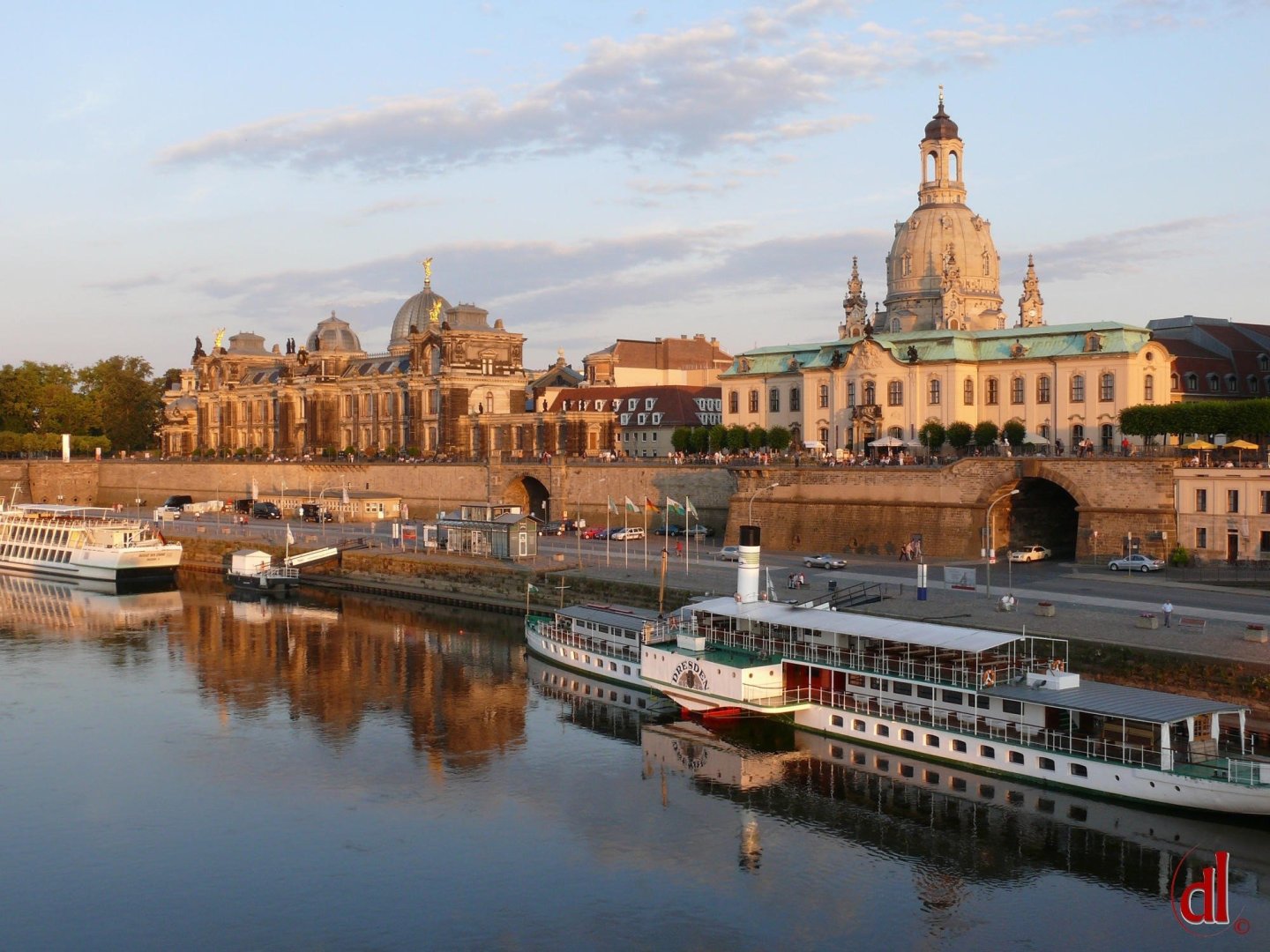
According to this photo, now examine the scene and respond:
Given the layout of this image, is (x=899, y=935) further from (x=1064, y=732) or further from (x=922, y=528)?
(x=922, y=528)

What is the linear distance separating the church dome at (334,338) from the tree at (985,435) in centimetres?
8213

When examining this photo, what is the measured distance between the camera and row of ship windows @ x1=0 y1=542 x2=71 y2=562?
87312 mm

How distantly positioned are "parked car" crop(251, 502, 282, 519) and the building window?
70539mm

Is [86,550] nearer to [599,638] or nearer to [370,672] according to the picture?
[370,672]

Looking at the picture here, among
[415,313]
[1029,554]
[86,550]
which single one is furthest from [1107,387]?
[415,313]

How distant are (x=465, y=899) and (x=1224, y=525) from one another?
135 feet

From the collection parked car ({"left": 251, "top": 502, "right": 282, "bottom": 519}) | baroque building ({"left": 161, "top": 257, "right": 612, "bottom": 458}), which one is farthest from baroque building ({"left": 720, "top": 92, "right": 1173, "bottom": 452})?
parked car ({"left": 251, "top": 502, "right": 282, "bottom": 519})

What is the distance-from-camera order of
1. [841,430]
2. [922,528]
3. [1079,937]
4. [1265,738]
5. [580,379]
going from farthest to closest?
[580,379]
[841,430]
[922,528]
[1265,738]
[1079,937]

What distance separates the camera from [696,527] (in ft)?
265

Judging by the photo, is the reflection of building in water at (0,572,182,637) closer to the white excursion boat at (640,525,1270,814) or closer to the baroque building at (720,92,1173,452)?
the white excursion boat at (640,525,1270,814)

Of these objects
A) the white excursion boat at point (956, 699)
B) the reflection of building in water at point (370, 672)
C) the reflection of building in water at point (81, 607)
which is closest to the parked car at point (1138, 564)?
the white excursion boat at point (956, 699)

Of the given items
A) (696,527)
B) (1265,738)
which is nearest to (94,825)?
(1265,738)

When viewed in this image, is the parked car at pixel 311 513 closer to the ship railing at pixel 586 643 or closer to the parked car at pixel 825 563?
the parked car at pixel 825 563

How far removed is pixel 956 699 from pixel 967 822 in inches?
212
